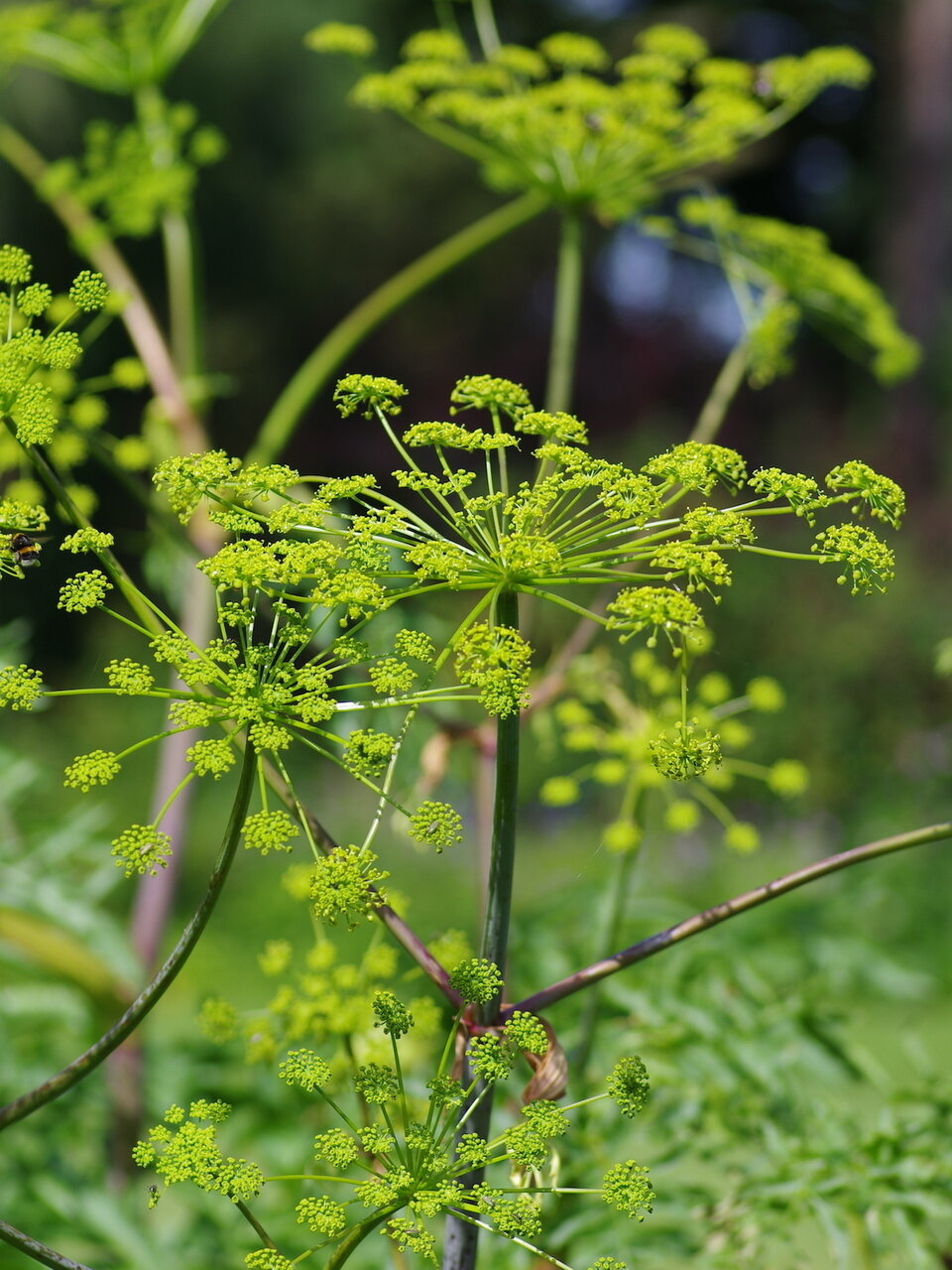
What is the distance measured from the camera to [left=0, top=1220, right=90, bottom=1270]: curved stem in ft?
2.34

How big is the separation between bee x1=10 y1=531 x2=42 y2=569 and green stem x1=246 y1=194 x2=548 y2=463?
70cm

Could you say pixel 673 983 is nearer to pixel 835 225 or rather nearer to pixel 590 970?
pixel 590 970

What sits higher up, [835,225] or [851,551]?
[835,225]

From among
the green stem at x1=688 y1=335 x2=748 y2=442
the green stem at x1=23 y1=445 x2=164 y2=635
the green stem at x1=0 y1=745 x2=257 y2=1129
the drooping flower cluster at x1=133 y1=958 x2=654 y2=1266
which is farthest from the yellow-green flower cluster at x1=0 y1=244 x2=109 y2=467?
the green stem at x1=688 y1=335 x2=748 y2=442

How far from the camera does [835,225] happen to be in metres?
11.9

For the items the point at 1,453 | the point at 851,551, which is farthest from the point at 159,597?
the point at 851,551

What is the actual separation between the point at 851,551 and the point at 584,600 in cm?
460

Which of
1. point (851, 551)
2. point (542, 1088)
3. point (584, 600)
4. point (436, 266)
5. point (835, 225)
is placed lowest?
point (542, 1088)

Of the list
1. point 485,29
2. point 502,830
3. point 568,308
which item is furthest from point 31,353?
point 485,29

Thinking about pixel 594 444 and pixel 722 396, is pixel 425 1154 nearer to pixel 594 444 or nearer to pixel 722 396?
pixel 722 396

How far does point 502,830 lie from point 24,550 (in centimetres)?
35

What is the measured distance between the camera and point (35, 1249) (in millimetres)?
716

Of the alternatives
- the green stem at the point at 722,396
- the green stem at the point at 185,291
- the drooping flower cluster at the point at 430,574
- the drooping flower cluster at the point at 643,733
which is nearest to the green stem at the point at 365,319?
the green stem at the point at 185,291

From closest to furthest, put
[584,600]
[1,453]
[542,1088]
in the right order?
1. [542,1088]
2. [1,453]
3. [584,600]
